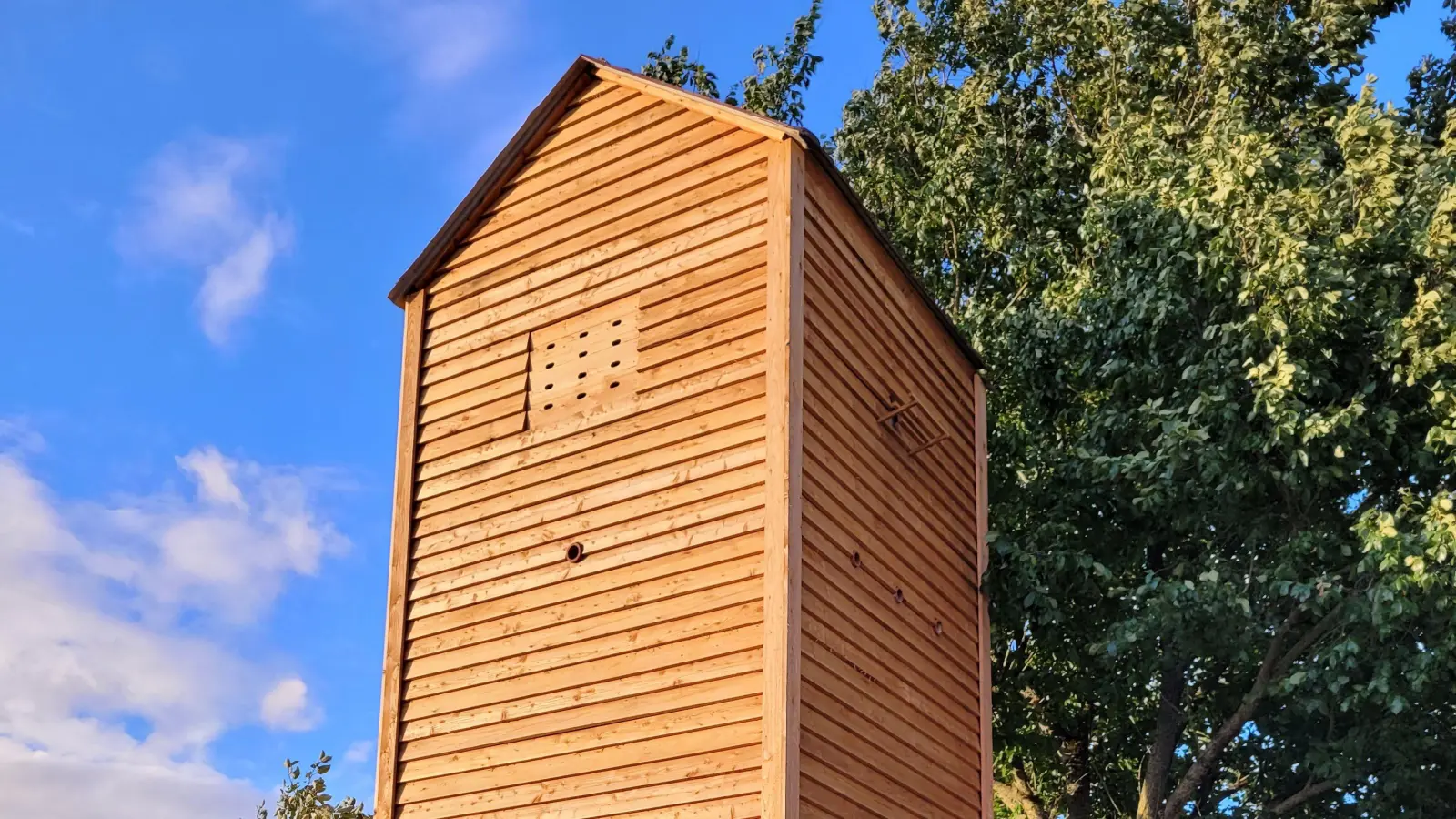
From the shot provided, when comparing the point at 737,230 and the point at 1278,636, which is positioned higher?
the point at 737,230

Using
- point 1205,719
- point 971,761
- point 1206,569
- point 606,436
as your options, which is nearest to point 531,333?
point 606,436

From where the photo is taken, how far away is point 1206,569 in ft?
46.7

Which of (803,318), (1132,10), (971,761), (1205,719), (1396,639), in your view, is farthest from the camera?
(1132,10)

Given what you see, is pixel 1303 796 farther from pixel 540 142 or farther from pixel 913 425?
pixel 540 142

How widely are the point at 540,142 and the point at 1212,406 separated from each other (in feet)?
22.0

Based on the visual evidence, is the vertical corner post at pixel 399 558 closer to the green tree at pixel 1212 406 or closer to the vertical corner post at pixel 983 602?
the vertical corner post at pixel 983 602

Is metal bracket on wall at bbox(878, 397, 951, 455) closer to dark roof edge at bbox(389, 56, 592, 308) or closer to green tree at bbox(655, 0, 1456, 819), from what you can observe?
green tree at bbox(655, 0, 1456, 819)

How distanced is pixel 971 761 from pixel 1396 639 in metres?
4.39

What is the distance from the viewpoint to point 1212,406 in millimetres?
13609

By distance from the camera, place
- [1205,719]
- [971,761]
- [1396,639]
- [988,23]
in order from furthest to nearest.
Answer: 1. [988,23]
2. [1205,719]
3. [1396,639]
4. [971,761]

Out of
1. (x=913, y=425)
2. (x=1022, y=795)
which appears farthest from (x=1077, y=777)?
(x=913, y=425)

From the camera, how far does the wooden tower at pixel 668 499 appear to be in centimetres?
971

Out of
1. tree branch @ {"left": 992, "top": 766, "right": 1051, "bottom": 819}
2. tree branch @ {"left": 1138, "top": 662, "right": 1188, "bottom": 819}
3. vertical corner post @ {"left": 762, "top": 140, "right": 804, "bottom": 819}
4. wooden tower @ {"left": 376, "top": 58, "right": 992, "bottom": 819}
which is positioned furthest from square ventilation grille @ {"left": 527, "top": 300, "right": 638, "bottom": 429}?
tree branch @ {"left": 992, "top": 766, "right": 1051, "bottom": 819}

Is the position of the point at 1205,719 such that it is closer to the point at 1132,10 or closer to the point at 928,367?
the point at 928,367
